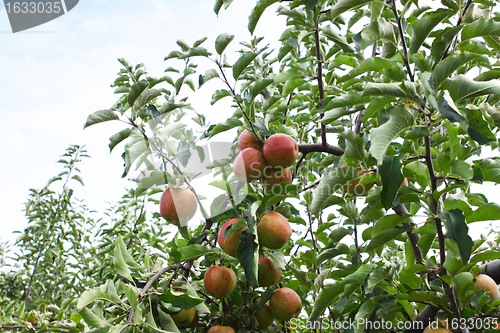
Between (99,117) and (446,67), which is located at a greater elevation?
(99,117)

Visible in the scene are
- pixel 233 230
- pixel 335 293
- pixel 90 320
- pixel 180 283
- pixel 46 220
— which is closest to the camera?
pixel 90 320

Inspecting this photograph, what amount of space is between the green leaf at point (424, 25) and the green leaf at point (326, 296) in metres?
0.98

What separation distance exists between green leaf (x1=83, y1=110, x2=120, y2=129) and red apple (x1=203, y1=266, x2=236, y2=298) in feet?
2.75

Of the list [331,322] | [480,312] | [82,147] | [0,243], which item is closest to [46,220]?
[82,147]

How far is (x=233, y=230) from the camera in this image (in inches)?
50.2

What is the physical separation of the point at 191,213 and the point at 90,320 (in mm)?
664

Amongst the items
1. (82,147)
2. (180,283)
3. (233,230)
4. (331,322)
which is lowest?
(331,322)

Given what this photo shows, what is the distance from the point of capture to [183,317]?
4.78ft

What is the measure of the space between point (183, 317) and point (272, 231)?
1.85 ft

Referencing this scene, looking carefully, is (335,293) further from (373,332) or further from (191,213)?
(191,213)

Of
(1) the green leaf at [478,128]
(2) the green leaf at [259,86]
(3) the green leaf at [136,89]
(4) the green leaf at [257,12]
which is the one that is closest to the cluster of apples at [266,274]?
(2) the green leaf at [259,86]

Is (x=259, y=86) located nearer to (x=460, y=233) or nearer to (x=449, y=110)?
(x=449, y=110)

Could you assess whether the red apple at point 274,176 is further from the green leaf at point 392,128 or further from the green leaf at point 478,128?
the green leaf at point 478,128

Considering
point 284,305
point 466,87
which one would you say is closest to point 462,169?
point 466,87
